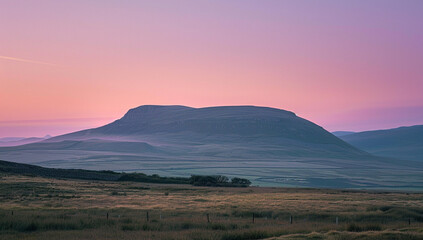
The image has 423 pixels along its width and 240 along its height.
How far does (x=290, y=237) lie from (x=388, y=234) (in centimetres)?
476

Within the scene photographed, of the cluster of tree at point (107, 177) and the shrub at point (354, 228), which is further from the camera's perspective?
the cluster of tree at point (107, 177)

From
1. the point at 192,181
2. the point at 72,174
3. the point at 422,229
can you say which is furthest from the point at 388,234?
the point at 72,174

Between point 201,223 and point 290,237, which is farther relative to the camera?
point 201,223

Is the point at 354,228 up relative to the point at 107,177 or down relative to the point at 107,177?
down

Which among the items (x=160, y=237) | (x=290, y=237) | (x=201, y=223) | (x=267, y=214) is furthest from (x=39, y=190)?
(x=290, y=237)

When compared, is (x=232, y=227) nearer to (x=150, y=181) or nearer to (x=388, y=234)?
(x=388, y=234)

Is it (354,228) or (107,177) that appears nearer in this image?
(354,228)

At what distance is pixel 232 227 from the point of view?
29.4 meters

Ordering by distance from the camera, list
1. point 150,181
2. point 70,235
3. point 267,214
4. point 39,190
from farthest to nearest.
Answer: point 150,181, point 39,190, point 267,214, point 70,235

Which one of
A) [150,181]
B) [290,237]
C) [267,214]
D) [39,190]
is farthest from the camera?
[150,181]

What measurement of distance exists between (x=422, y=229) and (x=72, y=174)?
87696 millimetres

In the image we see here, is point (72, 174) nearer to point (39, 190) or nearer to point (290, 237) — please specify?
point (39, 190)

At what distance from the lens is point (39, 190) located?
199 feet

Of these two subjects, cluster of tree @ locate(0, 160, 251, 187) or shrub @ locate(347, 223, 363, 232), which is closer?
shrub @ locate(347, 223, 363, 232)
